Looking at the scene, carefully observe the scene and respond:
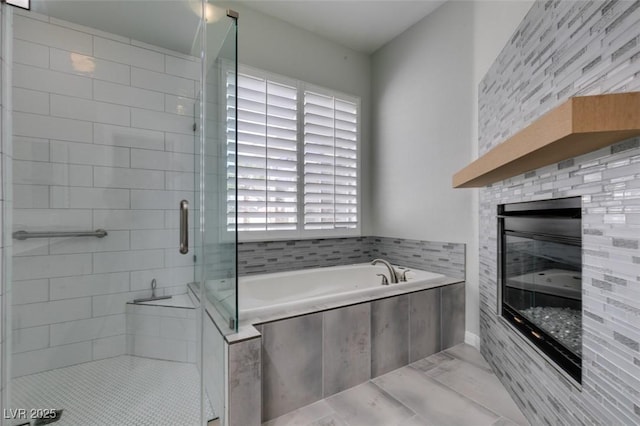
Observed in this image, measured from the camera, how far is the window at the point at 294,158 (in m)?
2.62

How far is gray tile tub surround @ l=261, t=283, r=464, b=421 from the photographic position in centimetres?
155

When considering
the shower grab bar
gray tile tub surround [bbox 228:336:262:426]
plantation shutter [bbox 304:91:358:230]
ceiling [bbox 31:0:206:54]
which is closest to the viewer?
gray tile tub surround [bbox 228:336:262:426]

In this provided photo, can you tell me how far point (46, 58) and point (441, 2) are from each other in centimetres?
305

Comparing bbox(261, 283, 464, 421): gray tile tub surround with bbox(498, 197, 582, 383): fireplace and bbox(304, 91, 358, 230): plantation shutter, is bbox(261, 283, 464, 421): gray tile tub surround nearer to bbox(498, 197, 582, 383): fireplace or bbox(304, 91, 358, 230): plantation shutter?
bbox(498, 197, 582, 383): fireplace

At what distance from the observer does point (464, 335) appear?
2.39 metres

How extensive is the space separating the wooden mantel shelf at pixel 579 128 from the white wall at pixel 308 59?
7.68ft

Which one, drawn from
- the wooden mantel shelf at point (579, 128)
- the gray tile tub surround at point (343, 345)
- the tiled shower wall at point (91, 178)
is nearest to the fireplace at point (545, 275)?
the wooden mantel shelf at point (579, 128)

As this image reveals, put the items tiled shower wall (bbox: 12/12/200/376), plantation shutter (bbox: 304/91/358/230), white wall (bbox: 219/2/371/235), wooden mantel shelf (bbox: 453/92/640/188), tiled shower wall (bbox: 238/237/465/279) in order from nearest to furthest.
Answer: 1. wooden mantel shelf (bbox: 453/92/640/188)
2. tiled shower wall (bbox: 12/12/200/376)
3. tiled shower wall (bbox: 238/237/465/279)
4. white wall (bbox: 219/2/371/235)
5. plantation shutter (bbox: 304/91/358/230)

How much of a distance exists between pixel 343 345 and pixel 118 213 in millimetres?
1824

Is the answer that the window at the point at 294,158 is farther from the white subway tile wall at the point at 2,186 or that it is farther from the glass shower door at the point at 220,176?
the white subway tile wall at the point at 2,186

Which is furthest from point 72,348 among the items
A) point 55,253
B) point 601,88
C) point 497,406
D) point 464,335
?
point 601,88

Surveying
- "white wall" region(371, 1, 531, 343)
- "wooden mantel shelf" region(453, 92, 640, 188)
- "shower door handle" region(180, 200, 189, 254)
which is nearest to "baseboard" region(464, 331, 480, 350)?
"white wall" region(371, 1, 531, 343)

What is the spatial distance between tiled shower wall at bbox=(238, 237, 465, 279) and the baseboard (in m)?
0.46

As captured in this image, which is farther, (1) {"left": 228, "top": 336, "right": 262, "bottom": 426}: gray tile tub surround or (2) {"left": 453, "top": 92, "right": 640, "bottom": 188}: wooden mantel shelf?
(1) {"left": 228, "top": 336, "right": 262, "bottom": 426}: gray tile tub surround
